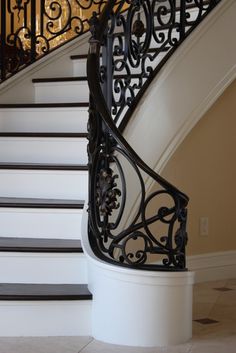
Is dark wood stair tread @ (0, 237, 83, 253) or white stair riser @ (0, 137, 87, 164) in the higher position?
white stair riser @ (0, 137, 87, 164)

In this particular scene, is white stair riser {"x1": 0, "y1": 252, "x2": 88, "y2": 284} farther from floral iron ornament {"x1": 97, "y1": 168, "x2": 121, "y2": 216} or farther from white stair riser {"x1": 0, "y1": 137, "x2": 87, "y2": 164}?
white stair riser {"x1": 0, "y1": 137, "x2": 87, "y2": 164}

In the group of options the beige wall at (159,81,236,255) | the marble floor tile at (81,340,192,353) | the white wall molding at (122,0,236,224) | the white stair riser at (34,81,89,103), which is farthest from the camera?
the white stair riser at (34,81,89,103)

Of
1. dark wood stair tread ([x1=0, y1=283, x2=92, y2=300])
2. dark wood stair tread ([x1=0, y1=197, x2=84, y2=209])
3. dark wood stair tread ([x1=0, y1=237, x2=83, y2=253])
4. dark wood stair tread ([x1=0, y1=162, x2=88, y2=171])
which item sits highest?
dark wood stair tread ([x1=0, y1=162, x2=88, y2=171])

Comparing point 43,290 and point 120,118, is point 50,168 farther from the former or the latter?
point 43,290

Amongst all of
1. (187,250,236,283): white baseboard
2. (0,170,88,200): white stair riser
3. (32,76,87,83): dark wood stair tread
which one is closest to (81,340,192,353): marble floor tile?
(0,170,88,200): white stair riser

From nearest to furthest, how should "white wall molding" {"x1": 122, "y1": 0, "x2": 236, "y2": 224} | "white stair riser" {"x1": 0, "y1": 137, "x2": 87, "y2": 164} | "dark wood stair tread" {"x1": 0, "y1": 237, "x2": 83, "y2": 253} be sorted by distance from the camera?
"dark wood stair tread" {"x1": 0, "y1": 237, "x2": 83, "y2": 253} → "white wall molding" {"x1": 122, "y1": 0, "x2": 236, "y2": 224} → "white stair riser" {"x1": 0, "y1": 137, "x2": 87, "y2": 164}

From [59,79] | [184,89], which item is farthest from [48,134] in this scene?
[184,89]

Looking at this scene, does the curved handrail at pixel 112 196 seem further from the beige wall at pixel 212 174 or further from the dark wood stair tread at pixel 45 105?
the beige wall at pixel 212 174

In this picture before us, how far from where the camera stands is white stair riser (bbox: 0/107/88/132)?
15.7ft

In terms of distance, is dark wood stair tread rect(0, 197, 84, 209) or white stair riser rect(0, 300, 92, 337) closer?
white stair riser rect(0, 300, 92, 337)

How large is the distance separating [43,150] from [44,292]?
1362mm

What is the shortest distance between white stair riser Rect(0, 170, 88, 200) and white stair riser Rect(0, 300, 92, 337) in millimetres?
925

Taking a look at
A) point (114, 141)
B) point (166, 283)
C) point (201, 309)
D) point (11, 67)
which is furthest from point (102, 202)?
point (11, 67)

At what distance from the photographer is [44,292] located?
3406mm
